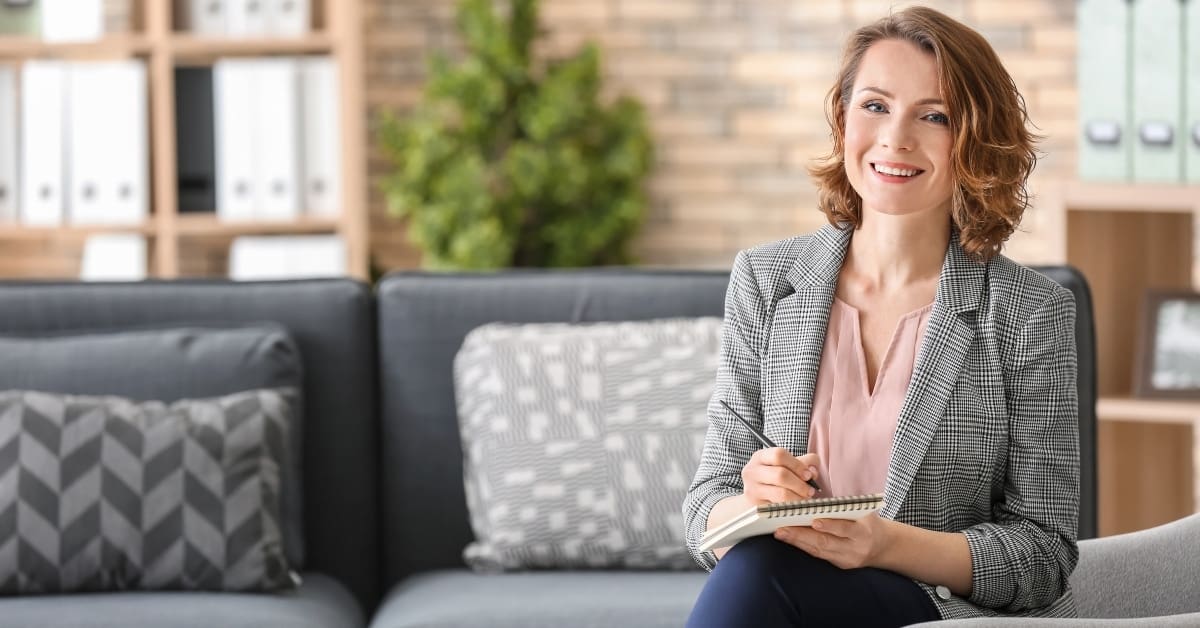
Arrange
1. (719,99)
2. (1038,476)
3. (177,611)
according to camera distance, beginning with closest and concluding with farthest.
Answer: (1038,476) < (177,611) < (719,99)

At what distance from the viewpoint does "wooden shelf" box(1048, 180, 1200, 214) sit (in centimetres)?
267

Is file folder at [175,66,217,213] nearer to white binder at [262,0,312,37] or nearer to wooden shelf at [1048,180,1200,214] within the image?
white binder at [262,0,312,37]

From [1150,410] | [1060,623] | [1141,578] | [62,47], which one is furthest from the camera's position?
[62,47]

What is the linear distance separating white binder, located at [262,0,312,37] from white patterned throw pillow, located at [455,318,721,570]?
67.6 inches

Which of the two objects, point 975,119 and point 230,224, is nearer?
point 975,119

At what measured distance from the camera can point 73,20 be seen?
3.73m

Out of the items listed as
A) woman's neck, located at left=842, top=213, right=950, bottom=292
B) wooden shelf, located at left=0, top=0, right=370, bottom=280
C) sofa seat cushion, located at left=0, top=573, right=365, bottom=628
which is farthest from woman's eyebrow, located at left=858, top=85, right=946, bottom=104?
wooden shelf, located at left=0, top=0, right=370, bottom=280

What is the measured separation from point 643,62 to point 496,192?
592mm

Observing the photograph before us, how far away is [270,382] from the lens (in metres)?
2.28

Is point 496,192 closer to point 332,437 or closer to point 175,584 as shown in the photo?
point 332,437

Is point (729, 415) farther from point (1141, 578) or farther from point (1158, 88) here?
point (1158, 88)

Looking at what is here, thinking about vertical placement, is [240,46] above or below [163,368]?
above

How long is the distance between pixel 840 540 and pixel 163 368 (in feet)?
4.09

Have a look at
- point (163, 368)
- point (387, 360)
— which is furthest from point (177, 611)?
point (387, 360)
